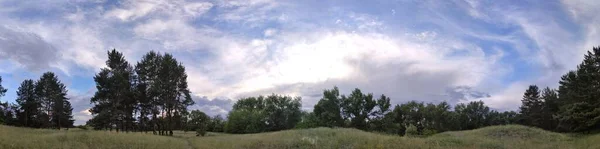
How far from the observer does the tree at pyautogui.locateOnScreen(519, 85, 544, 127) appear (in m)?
81.5

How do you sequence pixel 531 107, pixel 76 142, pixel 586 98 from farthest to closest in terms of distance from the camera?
pixel 531 107 → pixel 586 98 → pixel 76 142

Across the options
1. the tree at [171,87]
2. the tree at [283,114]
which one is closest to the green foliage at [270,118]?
the tree at [283,114]

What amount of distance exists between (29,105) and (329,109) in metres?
61.9

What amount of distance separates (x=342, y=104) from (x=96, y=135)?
5876 cm

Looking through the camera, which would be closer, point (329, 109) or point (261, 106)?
point (329, 109)

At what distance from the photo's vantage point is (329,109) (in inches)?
3179

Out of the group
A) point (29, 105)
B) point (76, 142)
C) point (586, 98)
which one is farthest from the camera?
point (29, 105)

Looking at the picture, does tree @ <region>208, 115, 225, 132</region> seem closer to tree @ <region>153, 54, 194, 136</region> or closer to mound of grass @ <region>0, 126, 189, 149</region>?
tree @ <region>153, 54, 194, 136</region>

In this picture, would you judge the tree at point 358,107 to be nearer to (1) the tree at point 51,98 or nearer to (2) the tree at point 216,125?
(2) the tree at point 216,125

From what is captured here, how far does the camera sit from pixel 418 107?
96.9 meters

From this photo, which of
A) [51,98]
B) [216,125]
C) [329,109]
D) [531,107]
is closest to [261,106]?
[216,125]

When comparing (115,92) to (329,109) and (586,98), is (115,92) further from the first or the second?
(586,98)

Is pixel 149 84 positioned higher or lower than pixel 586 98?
higher

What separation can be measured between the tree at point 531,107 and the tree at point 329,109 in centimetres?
4320
